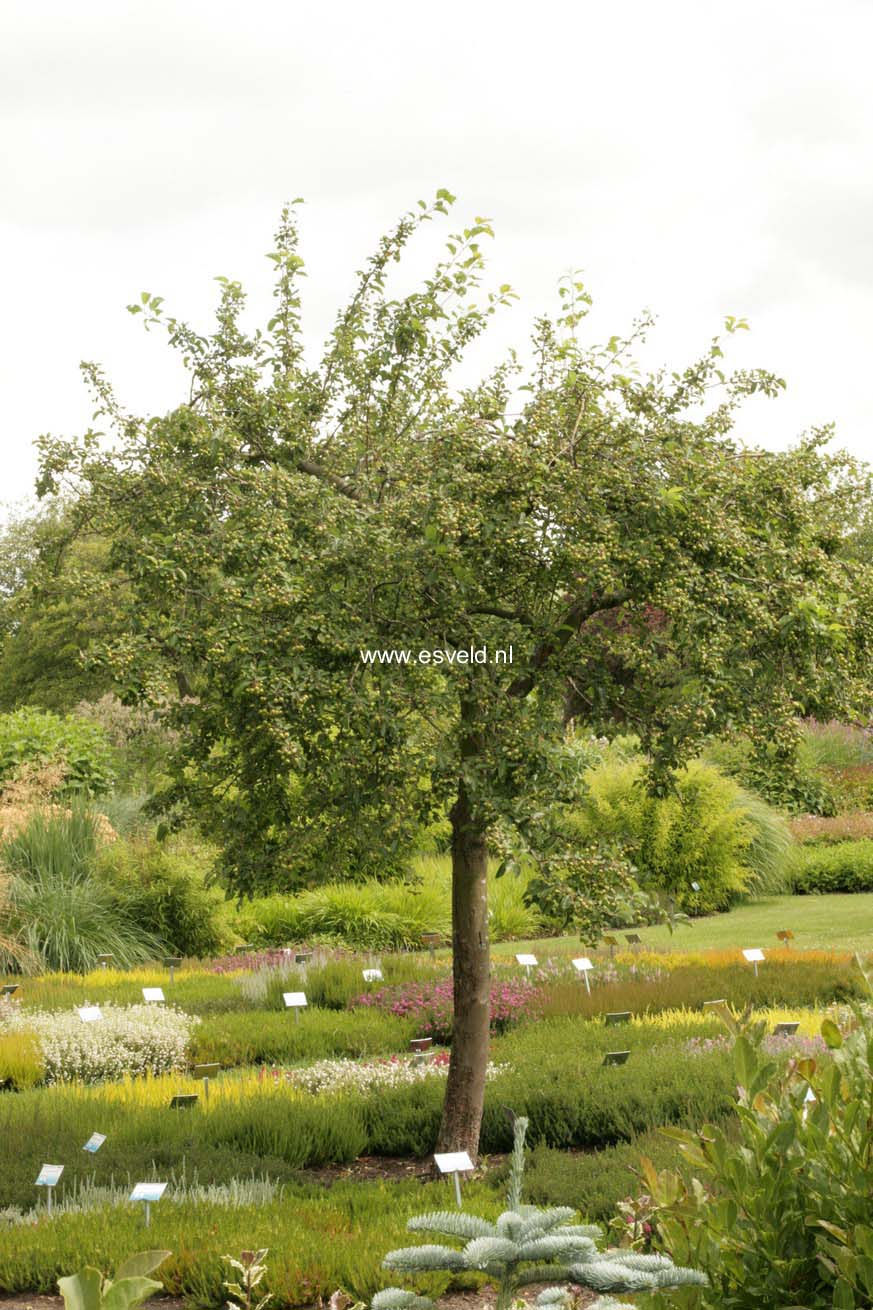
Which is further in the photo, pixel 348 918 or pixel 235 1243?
pixel 348 918

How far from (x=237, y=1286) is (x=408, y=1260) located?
1.58 metres

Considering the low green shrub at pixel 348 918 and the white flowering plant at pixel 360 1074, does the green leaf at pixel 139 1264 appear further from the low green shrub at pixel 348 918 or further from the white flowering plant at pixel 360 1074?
the low green shrub at pixel 348 918

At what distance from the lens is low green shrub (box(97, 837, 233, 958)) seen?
15.3 m

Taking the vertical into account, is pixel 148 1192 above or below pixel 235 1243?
above

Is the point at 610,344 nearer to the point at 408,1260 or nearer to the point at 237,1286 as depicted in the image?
the point at 237,1286

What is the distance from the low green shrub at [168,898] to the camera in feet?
50.2

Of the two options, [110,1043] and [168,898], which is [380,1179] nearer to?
[110,1043]

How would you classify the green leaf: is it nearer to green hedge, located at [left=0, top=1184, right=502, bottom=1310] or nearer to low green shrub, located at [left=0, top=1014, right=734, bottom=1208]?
green hedge, located at [left=0, top=1184, right=502, bottom=1310]

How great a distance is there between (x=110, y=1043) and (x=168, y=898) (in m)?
5.90

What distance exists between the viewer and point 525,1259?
2.26 meters

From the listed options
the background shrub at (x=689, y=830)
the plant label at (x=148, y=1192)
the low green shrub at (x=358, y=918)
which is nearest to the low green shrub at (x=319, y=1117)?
the plant label at (x=148, y=1192)

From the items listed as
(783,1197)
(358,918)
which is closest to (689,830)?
(358,918)

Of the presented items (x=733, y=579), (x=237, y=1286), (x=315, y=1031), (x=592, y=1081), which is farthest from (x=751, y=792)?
(x=237, y=1286)

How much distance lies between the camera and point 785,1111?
278 cm
